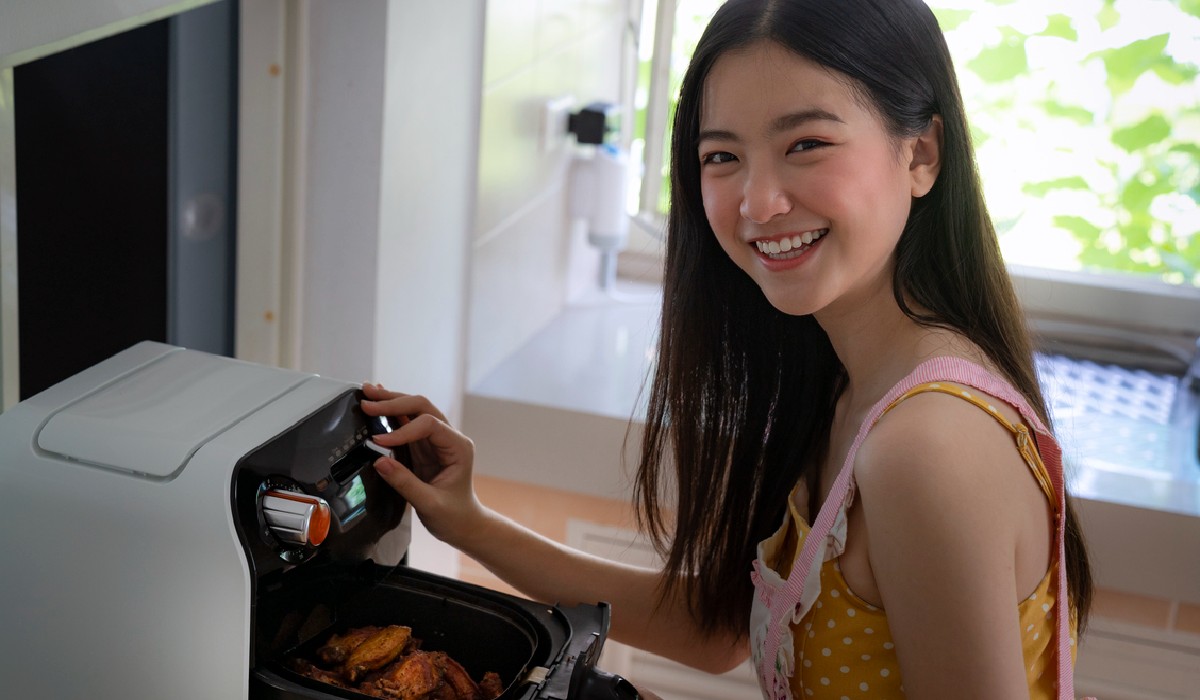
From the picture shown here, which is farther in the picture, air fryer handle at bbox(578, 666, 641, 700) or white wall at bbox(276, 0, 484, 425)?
white wall at bbox(276, 0, 484, 425)

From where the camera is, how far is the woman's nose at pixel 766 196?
98cm

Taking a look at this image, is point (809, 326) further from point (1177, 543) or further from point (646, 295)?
point (646, 295)

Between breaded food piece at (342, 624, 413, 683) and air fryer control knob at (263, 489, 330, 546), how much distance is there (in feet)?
0.36

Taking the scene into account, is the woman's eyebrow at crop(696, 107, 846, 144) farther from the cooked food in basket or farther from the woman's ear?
the cooked food in basket

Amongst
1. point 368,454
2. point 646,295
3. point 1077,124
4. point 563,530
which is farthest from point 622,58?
point 368,454

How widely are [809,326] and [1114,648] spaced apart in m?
0.80

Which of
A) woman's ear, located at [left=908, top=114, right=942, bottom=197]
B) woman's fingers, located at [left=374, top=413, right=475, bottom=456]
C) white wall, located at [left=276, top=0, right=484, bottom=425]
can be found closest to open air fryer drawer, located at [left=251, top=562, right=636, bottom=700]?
woman's fingers, located at [left=374, top=413, right=475, bottom=456]

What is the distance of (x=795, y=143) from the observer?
3.21 ft

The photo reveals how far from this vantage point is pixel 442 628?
95cm

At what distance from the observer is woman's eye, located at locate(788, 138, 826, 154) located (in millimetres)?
971

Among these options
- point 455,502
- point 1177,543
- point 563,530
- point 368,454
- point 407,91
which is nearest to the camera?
point 368,454

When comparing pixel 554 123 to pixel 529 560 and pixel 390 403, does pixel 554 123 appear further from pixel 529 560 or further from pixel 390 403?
pixel 390 403

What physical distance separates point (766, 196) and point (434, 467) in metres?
0.41

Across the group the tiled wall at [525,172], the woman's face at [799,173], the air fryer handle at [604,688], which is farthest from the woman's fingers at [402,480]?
the tiled wall at [525,172]
